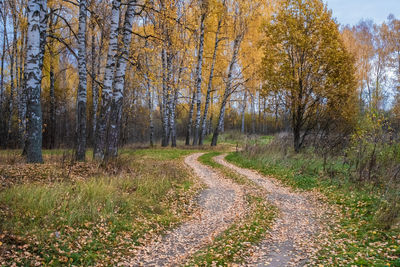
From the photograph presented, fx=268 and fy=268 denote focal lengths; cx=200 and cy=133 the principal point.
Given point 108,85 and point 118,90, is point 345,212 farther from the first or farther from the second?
point 108,85

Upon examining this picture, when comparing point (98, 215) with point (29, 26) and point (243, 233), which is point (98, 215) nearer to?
point (243, 233)

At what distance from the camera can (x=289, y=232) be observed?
21.9 ft

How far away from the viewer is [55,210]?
5855 millimetres

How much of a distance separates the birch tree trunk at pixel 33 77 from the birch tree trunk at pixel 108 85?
224cm

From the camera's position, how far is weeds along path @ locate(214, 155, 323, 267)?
5273 mm

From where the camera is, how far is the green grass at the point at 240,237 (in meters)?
5.19

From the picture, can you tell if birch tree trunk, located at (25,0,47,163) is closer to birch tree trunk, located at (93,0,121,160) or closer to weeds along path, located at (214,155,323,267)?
birch tree trunk, located at (93,0,121,160)

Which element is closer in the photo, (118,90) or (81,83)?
(118,90)

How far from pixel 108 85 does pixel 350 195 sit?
31.5 ft

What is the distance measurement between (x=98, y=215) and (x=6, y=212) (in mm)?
1787

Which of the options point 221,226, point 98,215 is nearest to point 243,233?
point 221,226

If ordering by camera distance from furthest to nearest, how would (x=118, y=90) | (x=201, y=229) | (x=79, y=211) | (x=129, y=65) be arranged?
(x=129, y=65) → (x=118, y=90) → (x=201, y=229) → (x=79, y=211)

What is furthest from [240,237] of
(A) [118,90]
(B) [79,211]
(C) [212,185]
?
(A) [118,90]

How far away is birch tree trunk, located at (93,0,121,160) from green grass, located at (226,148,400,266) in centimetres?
803
